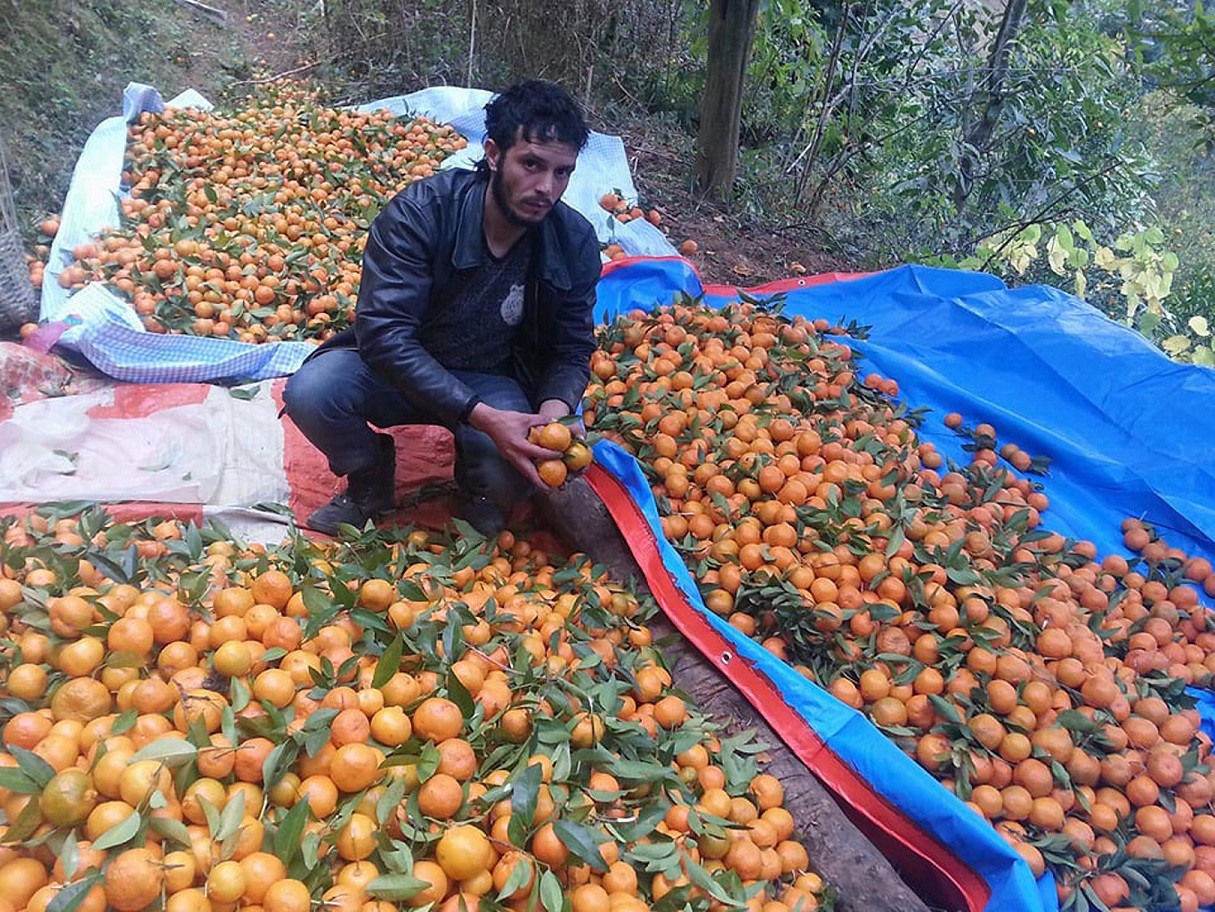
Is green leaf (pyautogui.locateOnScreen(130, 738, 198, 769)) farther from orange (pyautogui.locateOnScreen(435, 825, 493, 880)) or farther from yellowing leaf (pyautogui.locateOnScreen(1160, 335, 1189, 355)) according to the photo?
yellowing leaf (pyautogui.locateOnScreen(1160, 335, 1189, 355))

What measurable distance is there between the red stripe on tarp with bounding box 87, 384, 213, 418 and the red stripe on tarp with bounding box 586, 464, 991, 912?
2.04 meters

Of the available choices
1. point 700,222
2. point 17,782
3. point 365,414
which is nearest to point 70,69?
point 700,222

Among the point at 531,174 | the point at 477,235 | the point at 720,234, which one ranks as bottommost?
the point at 720,234

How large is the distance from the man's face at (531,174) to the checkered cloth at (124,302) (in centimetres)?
162

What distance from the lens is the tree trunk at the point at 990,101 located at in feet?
18.4

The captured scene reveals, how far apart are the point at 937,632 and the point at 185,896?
84.5 inches

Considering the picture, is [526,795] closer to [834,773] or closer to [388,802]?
[388,802]

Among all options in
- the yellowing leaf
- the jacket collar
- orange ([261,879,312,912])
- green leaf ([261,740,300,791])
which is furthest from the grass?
the yellowing leaf

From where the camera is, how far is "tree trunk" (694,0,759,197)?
5598 mm

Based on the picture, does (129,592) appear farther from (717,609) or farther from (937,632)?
(937,632)

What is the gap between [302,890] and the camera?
4.37ft

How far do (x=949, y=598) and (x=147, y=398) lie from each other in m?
3.19

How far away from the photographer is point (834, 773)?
217 cm

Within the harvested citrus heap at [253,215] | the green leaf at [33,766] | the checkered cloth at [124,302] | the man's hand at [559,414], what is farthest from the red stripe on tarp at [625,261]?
the green leaf at [33,766]
